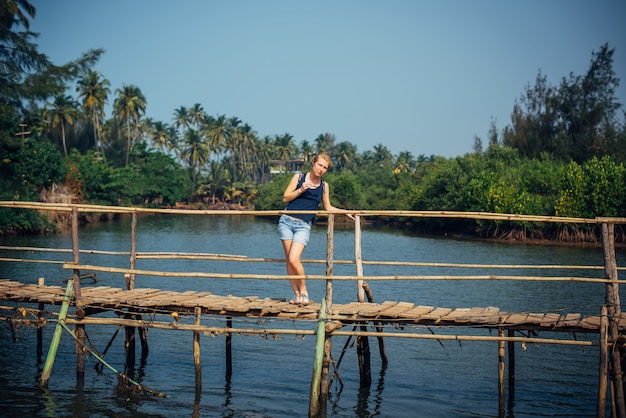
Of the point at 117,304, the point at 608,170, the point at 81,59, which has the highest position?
the point at 81,59

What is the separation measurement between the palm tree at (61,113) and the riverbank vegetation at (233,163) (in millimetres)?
118

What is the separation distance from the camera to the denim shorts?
7848mm

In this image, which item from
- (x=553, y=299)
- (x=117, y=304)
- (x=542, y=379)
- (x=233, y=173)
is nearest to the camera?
(x=117, y=304)

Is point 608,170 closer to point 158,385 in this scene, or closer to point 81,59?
point 81,59

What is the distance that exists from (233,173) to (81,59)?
66.2 meters

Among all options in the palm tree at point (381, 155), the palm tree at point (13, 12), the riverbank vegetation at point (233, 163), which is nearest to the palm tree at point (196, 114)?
the riverbank vegetation at point (233, 163)

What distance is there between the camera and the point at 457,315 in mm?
7492

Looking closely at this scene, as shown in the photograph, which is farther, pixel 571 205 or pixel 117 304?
pixel 571 205

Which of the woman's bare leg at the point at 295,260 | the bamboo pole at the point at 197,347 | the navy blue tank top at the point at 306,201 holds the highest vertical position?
the navy blue tank top at the point at 306,201

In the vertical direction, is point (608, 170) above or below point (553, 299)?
above

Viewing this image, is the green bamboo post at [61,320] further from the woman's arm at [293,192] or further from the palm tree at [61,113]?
the palm tree at [61,113]

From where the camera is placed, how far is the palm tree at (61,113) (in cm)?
5800

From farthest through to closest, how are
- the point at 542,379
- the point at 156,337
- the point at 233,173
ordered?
the point at 233,173 < the point at 156,337 < the point at 542,379

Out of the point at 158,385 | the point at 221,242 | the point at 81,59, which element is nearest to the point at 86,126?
the point at 221,242
